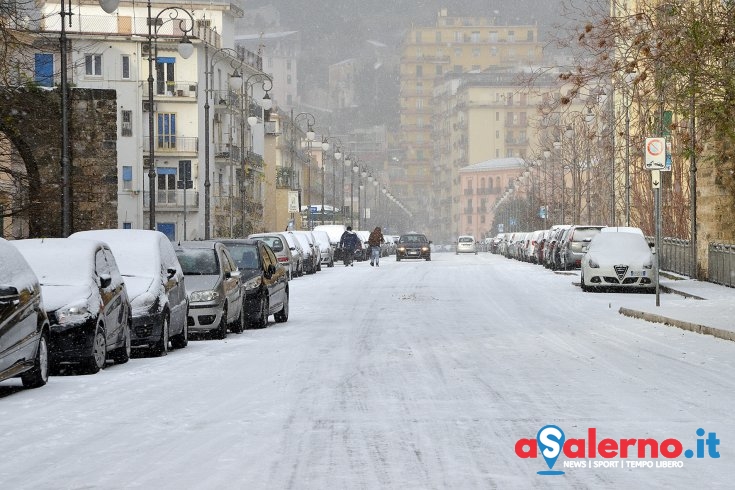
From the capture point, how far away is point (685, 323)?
23500 millimetres

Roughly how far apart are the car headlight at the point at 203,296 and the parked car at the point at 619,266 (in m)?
18.0

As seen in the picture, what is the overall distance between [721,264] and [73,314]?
90.3ft

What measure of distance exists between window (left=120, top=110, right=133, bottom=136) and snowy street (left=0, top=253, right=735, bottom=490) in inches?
2714

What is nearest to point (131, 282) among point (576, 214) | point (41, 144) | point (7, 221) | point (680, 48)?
point (680, 48)

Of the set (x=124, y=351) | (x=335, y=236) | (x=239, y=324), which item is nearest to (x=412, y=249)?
(x=335, y=236)

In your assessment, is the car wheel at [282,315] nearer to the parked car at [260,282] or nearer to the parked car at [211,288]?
the parked car at [260,282]

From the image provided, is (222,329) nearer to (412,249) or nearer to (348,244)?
(348,244)

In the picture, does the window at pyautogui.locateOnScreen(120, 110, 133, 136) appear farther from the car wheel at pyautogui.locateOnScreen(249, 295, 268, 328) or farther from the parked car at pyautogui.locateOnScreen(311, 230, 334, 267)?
the car wheel at pyautogui.locateOnScreen(249, 295, 268, 328)

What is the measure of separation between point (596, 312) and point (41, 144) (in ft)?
62.7

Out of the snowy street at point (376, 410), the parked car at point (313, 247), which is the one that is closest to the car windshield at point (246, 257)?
the snowy street at point (376, 410)

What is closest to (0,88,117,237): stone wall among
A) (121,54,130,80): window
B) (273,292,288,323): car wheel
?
(273,292,288,323): car wheel

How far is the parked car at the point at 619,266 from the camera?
125ft

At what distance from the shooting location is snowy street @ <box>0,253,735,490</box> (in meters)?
8.95

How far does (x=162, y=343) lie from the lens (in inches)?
749
